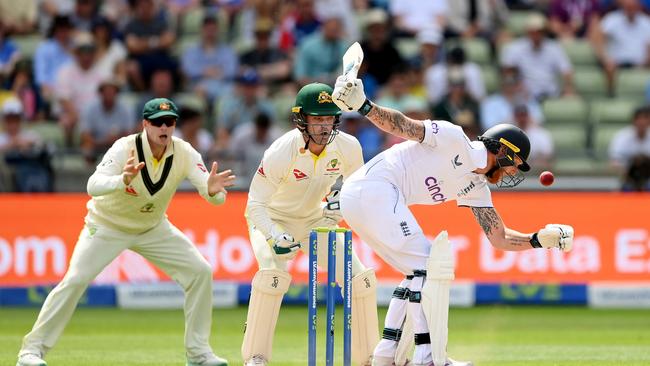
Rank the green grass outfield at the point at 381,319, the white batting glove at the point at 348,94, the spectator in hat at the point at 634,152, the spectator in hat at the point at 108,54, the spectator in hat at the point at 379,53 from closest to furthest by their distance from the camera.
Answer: the white batting glove at the point at 348,94 < the green grass outfield at the point at 381,319 < the spectator in hat at the point at 634,152 < the spectator in hat at the point at 379,53 < the spectator in hat at the point at 108,54

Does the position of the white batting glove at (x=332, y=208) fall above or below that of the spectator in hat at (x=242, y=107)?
below

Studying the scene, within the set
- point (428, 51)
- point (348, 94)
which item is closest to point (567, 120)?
point (428, 51)

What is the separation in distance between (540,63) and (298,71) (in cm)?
268

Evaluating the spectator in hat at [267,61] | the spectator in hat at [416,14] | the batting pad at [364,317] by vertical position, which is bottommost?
the batting pad at [364,317]

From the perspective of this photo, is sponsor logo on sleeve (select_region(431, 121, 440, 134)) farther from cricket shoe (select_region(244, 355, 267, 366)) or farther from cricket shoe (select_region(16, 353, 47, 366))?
cricket shoe (select_region(16, 353, 47, 366))

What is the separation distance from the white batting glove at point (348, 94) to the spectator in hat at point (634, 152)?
20.4 feet

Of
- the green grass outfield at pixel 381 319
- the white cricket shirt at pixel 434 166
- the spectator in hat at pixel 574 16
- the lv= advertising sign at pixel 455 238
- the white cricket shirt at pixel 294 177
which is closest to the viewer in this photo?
the white cricket shirt at pixel 434 166

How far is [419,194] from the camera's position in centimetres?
687

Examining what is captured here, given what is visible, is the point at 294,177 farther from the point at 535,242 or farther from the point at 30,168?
the point at 30,168

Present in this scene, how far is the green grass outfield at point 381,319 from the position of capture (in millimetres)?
7996

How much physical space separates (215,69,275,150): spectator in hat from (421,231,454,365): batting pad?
259 inches

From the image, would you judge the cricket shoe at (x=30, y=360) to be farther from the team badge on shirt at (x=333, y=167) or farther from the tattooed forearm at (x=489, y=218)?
the tattooed forearm at (x=489, y=218)

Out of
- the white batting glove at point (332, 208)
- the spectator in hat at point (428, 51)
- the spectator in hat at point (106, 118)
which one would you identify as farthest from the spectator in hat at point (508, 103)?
the white batting glove at point (332, 208)

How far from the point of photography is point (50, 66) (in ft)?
45.0
